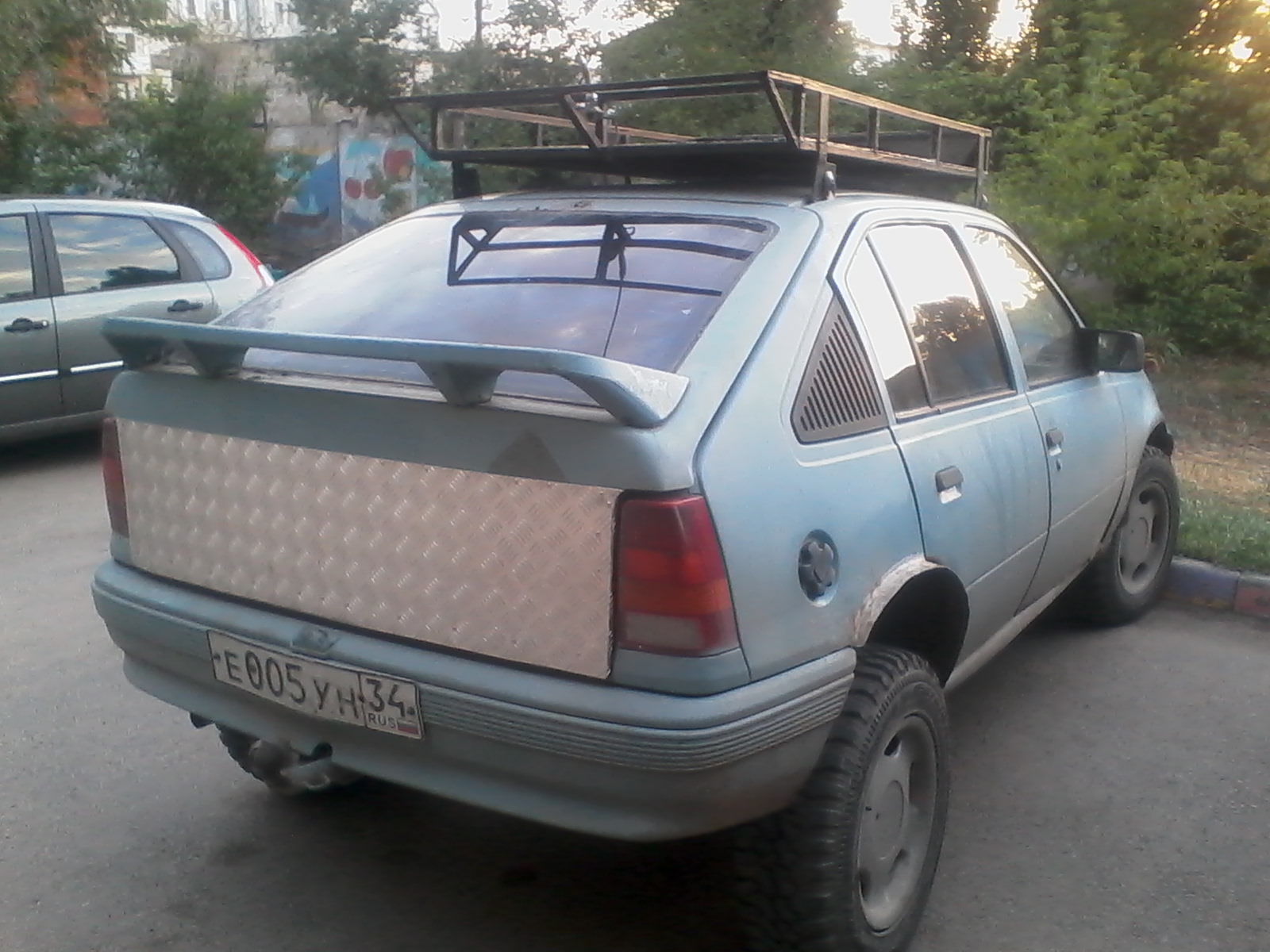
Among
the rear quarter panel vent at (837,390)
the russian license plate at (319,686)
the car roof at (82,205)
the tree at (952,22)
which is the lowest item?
the russian license plate at (319,686)

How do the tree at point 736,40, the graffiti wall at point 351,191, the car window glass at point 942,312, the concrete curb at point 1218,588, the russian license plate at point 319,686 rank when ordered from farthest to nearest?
the graffiti wall at point 351,191 → the tree at point 736,40 → the concrete curb at point 1218,588 → the car window glass at point 942,312 → the russian license plate at point 319,686

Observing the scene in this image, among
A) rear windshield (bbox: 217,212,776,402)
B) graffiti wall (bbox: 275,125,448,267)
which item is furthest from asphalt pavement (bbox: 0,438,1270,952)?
graffiti wall (bbox: 275,125,448,267)

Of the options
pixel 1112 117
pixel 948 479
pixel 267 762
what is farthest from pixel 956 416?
pixel 1112 117

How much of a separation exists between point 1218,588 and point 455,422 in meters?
3.85

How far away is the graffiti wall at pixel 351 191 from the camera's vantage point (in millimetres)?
18781

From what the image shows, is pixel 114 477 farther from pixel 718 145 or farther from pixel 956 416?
pixel 956 416

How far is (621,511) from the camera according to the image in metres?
2.15

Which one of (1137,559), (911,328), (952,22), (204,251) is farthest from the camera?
(952,22)

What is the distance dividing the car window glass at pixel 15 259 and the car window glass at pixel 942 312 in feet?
18.3

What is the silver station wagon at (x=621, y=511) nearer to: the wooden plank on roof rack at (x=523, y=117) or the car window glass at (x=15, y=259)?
the wooden plank on roof rack at (x=523, y=117)

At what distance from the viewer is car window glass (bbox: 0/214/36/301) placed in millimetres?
6898

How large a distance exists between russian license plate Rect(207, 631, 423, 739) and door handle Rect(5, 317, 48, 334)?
16.7 feet

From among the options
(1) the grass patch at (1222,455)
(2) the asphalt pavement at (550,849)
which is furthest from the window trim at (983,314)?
(1) the grass patch at (1222,455)

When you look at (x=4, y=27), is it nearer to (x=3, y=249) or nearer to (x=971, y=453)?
(x=3, y=249)
